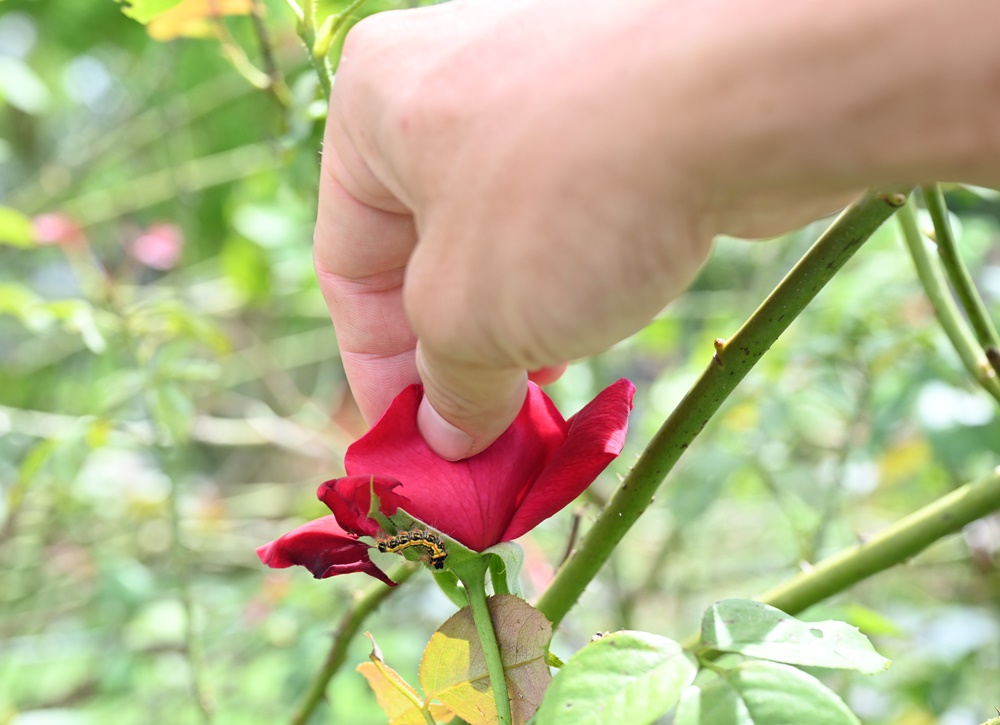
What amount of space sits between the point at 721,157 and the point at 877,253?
90 cm

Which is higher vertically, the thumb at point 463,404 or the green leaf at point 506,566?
the thumb at point 463,404

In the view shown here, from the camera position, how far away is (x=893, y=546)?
42 centimetres

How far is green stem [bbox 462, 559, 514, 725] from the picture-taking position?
0.26 metres

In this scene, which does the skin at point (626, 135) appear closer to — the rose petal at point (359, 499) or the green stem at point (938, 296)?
the rose petal at point (359, 499)

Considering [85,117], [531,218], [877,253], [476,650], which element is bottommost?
[85,117]

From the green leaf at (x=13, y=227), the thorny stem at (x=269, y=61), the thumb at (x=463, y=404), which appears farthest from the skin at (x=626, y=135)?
the green leaf at (x=13, y=227)

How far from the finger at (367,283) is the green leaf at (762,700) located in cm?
15

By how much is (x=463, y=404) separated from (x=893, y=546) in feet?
0.87

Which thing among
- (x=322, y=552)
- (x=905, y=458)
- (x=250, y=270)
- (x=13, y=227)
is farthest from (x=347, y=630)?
(x=250, y=270)

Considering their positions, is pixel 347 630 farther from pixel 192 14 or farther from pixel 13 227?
pixel 13 227

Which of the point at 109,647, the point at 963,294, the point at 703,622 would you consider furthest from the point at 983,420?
the point at 109,647

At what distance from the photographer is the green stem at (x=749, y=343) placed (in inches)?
10.7

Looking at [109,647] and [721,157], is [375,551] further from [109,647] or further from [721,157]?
[109,647]

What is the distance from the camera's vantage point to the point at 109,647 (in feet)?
3.72
